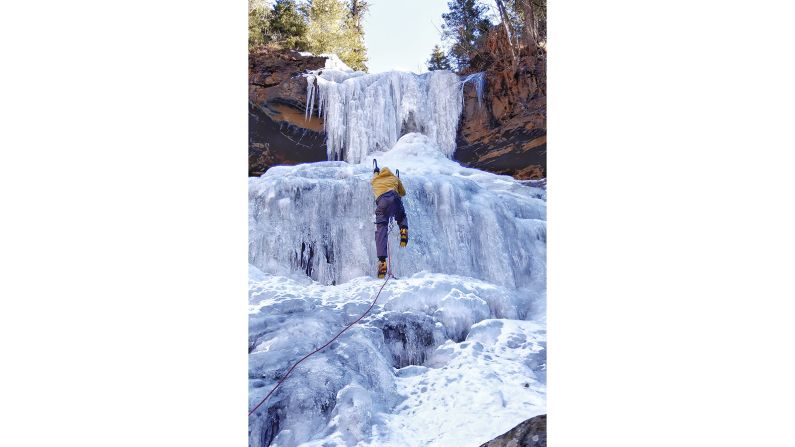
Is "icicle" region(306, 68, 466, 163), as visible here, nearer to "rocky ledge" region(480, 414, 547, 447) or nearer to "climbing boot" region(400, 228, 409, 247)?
"climbing boot" region(400, 228, 409, 247)

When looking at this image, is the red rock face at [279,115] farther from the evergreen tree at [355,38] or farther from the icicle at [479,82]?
the icicle at [479,82]

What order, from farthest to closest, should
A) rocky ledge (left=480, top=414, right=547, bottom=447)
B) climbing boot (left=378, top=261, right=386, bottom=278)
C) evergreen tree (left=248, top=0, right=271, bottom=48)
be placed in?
evergreen tree (left=248, top=0, right=271, bottom=48)
climbing boot (left=378, top=261, right=386, bottom=278)
rocky ledge (left=480, top=414, right=547, bottom=447)

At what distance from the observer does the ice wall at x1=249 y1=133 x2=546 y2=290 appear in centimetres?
234

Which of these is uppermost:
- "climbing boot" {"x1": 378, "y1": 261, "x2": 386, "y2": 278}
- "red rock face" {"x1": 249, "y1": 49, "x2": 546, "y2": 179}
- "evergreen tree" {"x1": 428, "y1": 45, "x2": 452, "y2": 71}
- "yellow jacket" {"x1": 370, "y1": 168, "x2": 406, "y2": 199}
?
"evergreen tree" {"x1": 428, "y1": 45, "x2": 452, "y2": 71}

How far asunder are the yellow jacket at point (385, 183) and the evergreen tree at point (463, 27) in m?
0.68

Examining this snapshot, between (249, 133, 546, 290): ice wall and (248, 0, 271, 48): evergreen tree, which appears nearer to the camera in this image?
(249, 133, 546, 290): ice wall

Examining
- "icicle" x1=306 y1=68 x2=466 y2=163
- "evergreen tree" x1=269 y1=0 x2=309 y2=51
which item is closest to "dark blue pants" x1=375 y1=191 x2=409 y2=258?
"icicle" x1=306 y1=68 x2=466 y2=163

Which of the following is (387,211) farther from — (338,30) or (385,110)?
(338,30)

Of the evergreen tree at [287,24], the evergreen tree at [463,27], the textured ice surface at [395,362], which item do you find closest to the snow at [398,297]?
the textured ice surface at [395,362]

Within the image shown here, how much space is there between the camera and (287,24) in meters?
2.56

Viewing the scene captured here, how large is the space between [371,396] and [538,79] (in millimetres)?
1705

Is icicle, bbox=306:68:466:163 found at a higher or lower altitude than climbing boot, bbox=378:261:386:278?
higher
